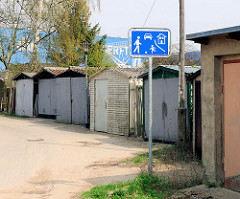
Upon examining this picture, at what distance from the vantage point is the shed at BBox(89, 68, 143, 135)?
14.2 metres

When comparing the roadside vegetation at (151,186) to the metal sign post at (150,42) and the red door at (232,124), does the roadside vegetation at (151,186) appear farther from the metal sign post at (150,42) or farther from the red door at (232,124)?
the metal sign post at (150,42)

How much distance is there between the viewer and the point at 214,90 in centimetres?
670

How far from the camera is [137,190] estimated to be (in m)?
6.35

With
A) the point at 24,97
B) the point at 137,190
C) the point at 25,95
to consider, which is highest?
the point at 25,95

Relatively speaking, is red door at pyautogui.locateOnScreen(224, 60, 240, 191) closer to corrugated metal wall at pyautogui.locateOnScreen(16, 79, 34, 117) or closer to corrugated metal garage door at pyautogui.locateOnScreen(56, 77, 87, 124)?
corrugated metal garage door at pyautogui.locateOnScreen(56, 77, 87, 124)

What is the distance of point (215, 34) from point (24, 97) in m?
20.6

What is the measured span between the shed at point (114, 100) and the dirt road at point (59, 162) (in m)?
Answer: 0.56

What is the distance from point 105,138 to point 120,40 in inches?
1631

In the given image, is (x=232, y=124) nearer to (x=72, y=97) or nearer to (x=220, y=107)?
(x=220, y=107)

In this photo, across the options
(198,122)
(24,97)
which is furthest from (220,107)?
(24,97)

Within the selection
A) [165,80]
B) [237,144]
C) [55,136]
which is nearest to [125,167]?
[237,144]

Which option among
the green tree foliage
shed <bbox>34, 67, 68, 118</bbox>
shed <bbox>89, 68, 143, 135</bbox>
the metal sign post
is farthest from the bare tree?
the metal sign post

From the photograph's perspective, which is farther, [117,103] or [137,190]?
[117,103]

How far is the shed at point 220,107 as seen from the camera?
6.38m
